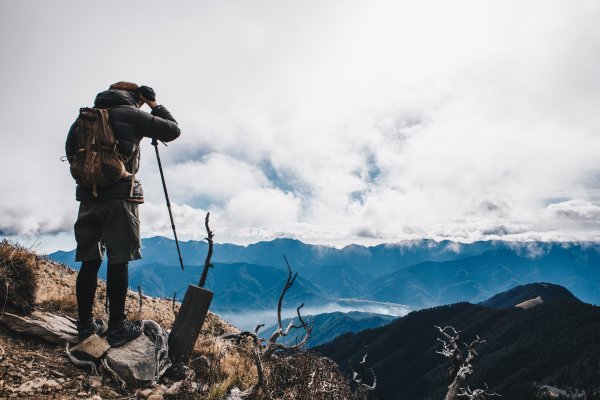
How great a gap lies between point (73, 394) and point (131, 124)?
10.5 feet

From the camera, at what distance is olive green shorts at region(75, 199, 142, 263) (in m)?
4.59

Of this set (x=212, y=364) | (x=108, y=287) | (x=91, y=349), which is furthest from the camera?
(x=212, y=364)

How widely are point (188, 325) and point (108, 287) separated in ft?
4.48

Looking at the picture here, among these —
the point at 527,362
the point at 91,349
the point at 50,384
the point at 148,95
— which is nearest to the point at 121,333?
the point at 91,349

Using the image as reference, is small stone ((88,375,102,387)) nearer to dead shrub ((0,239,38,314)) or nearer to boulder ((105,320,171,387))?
boulder ((105,320,171,387))

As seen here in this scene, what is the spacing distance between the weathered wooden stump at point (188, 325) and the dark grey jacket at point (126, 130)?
1.72 meters

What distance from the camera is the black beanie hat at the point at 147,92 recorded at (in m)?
5.15

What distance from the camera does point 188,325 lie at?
215 inches

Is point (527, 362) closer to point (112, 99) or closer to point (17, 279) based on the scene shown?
point (17, 279)

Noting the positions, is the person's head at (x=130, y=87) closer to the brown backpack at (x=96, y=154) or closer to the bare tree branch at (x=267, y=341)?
the brown backpack at (x=96, y=154)

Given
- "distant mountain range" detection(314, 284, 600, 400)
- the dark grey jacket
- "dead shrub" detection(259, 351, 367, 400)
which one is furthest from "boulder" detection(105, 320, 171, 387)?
"distant mountain range" detection(314, 284, 600, 400)

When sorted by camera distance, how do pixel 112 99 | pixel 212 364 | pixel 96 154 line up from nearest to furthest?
pixel 96 154
pixel 112 99
pixel 212 364

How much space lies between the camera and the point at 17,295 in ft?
16.6

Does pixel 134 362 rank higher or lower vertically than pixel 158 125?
lower
